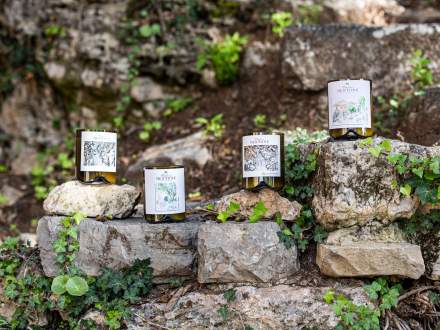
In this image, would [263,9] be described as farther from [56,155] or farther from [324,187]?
[324,187]

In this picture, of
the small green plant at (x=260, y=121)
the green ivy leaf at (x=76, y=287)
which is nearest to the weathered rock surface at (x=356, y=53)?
the small green plant at (x=260, y=121)

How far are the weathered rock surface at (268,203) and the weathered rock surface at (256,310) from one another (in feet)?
1.14

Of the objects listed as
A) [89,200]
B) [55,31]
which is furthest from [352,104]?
[55,31]

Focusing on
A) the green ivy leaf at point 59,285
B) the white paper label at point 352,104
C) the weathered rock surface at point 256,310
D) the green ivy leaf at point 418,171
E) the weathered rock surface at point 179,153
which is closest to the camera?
the green ivy leaf at point 418,171

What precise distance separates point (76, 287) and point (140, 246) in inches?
14.3

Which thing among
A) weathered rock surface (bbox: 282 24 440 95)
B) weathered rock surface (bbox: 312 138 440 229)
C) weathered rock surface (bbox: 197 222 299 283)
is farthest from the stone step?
weathered rock surface (bbox: 282 24 440 95)

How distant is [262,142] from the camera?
2.47 meters

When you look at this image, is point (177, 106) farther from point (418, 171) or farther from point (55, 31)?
point (418, 171)

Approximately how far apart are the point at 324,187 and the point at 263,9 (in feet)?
9.02

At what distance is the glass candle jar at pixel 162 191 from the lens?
100 inches

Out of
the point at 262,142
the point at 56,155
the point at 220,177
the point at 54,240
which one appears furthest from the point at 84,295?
the point at 56,155

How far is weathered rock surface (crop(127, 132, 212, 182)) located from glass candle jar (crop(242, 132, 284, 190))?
1.49m

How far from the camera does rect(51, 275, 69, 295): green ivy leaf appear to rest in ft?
8.23

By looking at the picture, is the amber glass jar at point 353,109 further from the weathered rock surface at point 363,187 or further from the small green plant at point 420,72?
the small green plant at point 420,72
